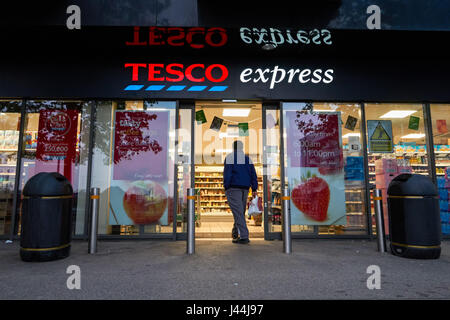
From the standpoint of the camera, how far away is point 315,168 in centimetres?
596

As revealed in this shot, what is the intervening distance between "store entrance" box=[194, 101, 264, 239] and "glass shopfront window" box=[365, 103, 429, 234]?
253 centimetres

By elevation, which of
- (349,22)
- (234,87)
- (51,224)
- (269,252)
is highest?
(349,22)

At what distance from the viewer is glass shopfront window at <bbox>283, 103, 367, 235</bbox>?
5.84 m

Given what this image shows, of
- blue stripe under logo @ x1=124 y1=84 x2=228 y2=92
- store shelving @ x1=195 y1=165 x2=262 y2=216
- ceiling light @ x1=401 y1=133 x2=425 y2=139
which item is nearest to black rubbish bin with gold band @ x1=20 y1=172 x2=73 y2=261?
blue stripe under logo @ x1=124 y1=84 x2=228 y2=92

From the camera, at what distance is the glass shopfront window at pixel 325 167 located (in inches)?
230

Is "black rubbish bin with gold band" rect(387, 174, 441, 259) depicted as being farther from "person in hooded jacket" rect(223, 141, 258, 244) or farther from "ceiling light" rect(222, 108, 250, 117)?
"ceiling light" rect(222, 108, 250, 117)

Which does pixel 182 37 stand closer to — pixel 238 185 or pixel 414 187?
pixel 238 185

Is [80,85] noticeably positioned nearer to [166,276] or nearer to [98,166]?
[98,166]

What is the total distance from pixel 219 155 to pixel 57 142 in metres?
7.75

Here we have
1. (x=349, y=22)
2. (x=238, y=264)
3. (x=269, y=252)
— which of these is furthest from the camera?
(x=349, y=22)

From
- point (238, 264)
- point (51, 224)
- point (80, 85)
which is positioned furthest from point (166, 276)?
point (80, 85)

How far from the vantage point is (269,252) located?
456cm

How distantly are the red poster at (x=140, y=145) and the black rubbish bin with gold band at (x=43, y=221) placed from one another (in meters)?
1.82

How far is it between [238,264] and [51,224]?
258cm
